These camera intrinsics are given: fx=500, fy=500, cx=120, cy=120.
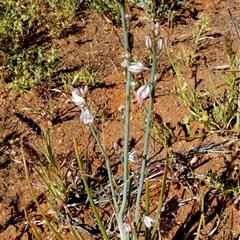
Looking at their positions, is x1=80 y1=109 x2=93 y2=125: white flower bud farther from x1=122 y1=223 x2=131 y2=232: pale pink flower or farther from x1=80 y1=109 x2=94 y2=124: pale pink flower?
x1=122 y1=223 x2=131 y2=232: pale pink flower

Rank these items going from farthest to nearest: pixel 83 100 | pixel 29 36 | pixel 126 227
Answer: pixel 29 36
pixel 126 227
pixel 83 100

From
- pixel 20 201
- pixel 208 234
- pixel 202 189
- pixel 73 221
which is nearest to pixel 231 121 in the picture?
pixel 202 189

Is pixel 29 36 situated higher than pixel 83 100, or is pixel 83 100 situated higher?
pixel 83 100

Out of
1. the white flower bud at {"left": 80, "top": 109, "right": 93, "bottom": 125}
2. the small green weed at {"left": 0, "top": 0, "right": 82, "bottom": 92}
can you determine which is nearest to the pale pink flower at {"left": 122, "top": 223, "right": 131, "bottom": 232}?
the white flower bud at {"left": 80, "top": 109, "right": 93, "bottom": 125}

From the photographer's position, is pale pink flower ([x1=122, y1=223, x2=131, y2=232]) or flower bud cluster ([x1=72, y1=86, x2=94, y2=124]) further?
pale pink flower ([x1=122, y1=223, x2=131, y2=232])

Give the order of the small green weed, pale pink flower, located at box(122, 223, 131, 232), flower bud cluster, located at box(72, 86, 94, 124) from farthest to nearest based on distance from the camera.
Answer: the small green weed
pale pink flower, located at box(122, 223, 131, 232)
flower bud cluster, located at box(72, 86, 94, 124)

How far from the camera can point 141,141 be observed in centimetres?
248

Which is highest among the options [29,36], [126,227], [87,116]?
[87,116]

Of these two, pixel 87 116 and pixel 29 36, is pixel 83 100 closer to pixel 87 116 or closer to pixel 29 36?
pixel 87 116

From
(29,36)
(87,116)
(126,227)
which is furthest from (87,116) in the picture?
(29,36)

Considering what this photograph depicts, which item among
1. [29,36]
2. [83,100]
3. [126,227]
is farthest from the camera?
[29,36]

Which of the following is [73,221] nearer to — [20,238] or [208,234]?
[20,238]

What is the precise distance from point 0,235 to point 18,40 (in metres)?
1.36

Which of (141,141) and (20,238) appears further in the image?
(141,141)
